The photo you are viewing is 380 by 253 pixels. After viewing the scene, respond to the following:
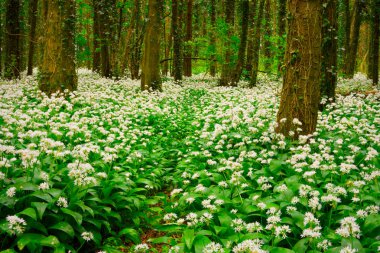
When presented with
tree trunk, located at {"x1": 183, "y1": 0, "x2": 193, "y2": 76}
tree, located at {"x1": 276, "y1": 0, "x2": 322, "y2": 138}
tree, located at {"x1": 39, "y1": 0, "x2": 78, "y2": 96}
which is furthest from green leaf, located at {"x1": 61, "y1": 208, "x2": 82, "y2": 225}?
tree trunk, located at {"x1": 183, "y1": 0, "x2": 193, "y2": 76}

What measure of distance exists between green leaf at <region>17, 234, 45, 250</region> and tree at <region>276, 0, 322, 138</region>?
512cm

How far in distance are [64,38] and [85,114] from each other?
12.0ft

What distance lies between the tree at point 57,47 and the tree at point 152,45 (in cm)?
378

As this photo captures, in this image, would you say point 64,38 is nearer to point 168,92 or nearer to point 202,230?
point 168,92

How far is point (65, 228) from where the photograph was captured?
3.69 m

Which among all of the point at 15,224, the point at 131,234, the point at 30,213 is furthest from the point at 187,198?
the point at 15,224

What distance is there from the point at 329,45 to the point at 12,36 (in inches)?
604

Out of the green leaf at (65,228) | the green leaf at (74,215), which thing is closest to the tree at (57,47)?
the green leaf at (74,215)

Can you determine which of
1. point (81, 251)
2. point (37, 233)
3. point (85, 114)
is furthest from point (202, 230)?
point (85, 114)

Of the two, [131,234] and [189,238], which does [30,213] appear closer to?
[131,234]

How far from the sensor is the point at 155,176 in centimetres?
641

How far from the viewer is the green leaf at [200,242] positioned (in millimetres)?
3723

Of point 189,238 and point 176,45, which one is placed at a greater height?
point 176,45

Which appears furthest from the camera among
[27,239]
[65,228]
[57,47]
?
[57,47]
